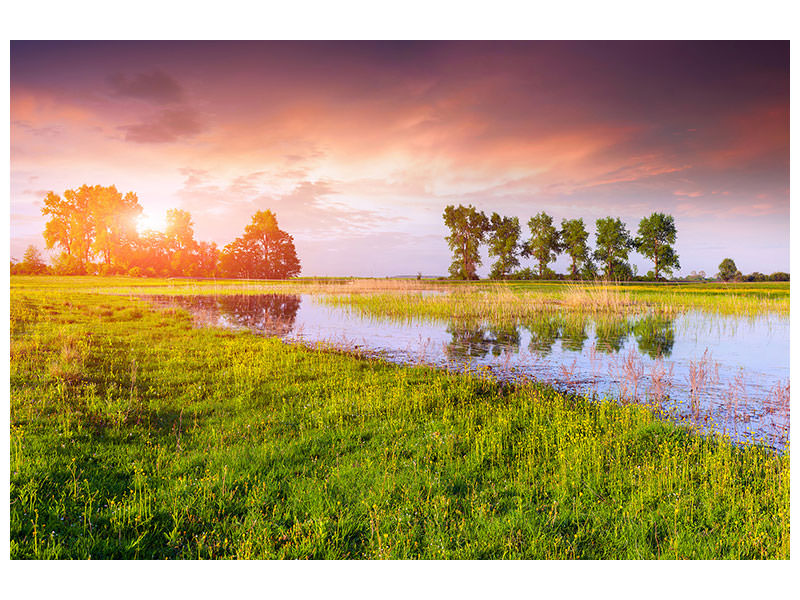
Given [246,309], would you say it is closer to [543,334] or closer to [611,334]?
[543,334]

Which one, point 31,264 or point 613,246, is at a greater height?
point 613,246

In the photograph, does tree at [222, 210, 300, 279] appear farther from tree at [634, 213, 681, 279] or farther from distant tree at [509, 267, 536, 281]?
tree at [634, 213, 681, 279]

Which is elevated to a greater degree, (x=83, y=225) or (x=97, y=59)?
(x=97, y=59)

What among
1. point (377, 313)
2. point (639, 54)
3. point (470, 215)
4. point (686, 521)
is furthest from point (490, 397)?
point (377, 313)

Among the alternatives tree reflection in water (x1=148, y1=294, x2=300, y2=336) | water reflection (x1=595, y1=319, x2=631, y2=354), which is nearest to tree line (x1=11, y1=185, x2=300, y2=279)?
tree reflection in water (x1=148, y1=294, x2=300, y2=336)

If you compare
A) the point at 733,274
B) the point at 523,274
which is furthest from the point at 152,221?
the point at 733,274

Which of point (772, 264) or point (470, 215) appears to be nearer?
point (772, 264)

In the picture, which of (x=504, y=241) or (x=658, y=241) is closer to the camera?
(x=658, y=241)
